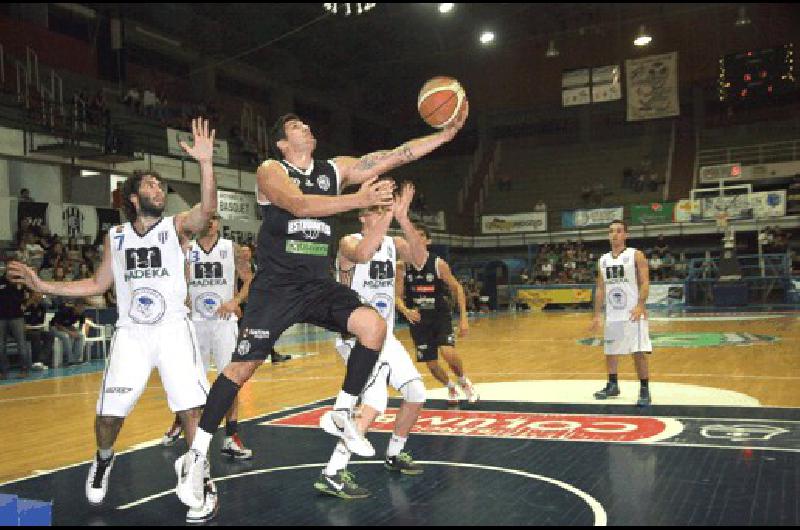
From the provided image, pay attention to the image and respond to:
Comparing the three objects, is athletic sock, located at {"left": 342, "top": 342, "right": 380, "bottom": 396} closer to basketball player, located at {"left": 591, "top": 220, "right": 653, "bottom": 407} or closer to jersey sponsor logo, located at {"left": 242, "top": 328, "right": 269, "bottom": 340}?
jersey sponsor logo, located at {"left": 242, "top": 328, "right": 269, "bottom": 340}

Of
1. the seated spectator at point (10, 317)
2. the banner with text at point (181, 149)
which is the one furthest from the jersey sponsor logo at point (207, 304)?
the banner with text at point (181, 149)

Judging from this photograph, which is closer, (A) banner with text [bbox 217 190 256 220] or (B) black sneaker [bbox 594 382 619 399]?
(B) black sneaker [bbox 594 382 619 399]

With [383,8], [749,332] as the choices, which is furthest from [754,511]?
[383,8]

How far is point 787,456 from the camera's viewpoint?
5.39m

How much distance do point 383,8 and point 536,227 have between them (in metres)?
12.8

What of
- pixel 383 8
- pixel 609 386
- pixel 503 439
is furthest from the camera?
pixel 383 8

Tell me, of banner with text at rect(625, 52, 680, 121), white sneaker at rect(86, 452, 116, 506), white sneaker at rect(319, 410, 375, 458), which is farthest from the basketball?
banner with text at rect(625, 52, 680, 121)

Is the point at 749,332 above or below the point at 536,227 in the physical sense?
below

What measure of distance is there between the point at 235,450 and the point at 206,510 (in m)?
1.78

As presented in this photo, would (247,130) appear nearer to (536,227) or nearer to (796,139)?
(536,227)

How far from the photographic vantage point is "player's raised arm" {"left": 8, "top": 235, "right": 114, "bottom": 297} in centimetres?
501

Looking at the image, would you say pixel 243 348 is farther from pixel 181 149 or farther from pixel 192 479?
pixel 181 149

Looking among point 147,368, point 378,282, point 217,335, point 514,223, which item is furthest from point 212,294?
point 514,223

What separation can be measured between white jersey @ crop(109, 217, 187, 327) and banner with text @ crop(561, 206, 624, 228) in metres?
29.0
